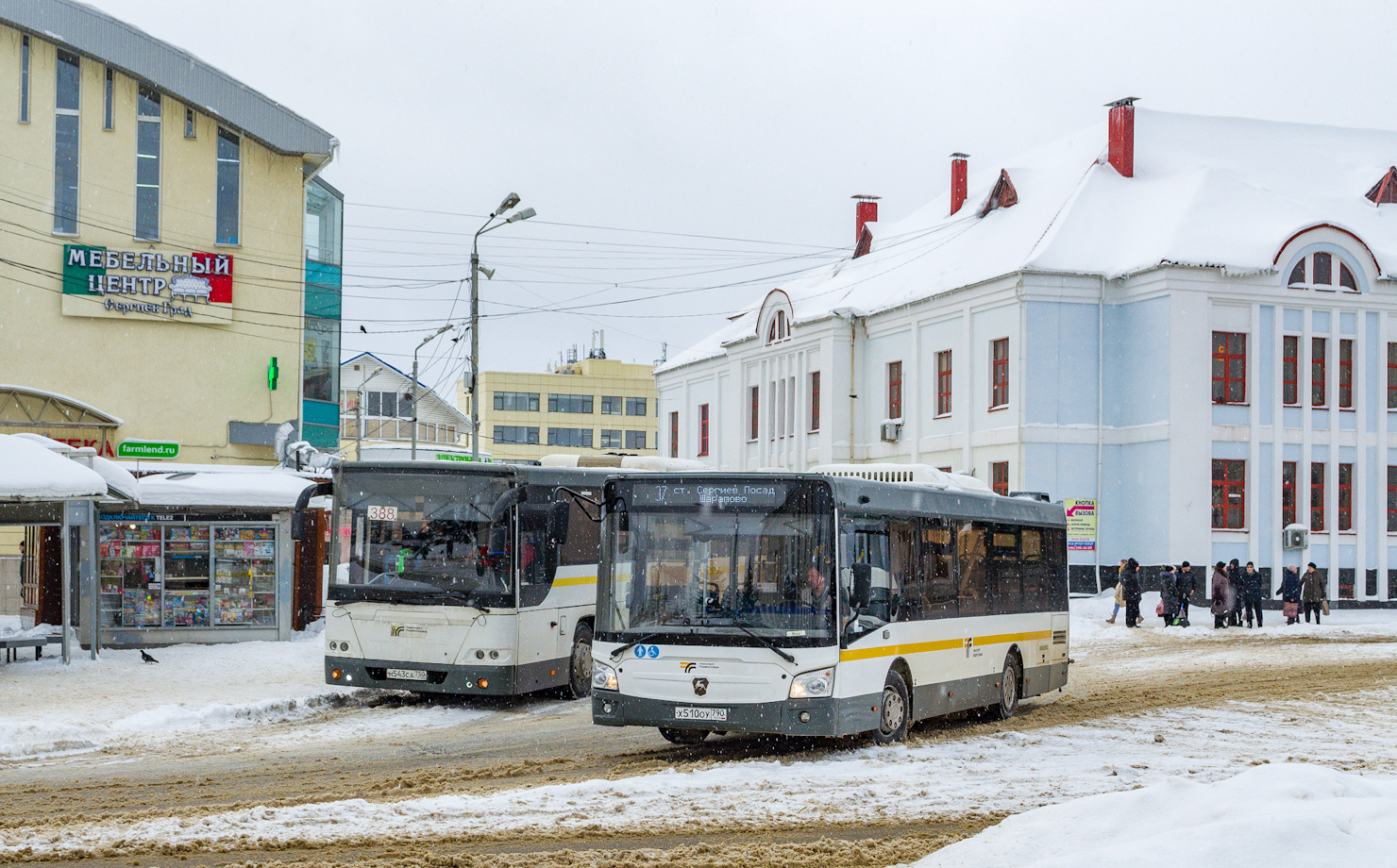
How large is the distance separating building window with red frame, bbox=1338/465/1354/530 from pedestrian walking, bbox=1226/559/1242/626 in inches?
272

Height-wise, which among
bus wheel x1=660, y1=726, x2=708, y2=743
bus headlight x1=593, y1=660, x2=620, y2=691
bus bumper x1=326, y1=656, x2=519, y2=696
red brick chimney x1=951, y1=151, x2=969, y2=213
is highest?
red brick chimney x1=951, y1=151, x2=969, y2=213

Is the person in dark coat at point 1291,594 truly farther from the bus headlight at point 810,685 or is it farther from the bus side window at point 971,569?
the bus headlight at point 810,685

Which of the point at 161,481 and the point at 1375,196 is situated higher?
the point at 1375,196

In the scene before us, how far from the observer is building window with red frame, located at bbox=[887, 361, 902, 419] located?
159 feet

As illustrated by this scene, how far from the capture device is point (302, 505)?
63.5 ft

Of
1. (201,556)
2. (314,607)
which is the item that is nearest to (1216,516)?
(314,607)

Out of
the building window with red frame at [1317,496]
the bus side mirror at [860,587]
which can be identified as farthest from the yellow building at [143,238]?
the building window with red frame at [1317,496]

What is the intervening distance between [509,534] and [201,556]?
369 inches

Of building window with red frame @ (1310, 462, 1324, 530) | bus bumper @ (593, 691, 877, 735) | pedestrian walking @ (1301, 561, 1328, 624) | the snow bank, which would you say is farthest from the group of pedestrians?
the snow bank

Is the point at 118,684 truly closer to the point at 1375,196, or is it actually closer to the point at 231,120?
the point at 231,120

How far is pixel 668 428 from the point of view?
65.9 meters

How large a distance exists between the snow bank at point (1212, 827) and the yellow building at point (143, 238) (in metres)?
28.9

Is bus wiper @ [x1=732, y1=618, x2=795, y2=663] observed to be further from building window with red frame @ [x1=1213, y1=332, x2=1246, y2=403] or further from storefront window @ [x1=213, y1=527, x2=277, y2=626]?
building window with red frame @ [x1=1213, y1=332, x2=1246, y2=403]

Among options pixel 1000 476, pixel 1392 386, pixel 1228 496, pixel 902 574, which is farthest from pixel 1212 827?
pixel 1392 386
